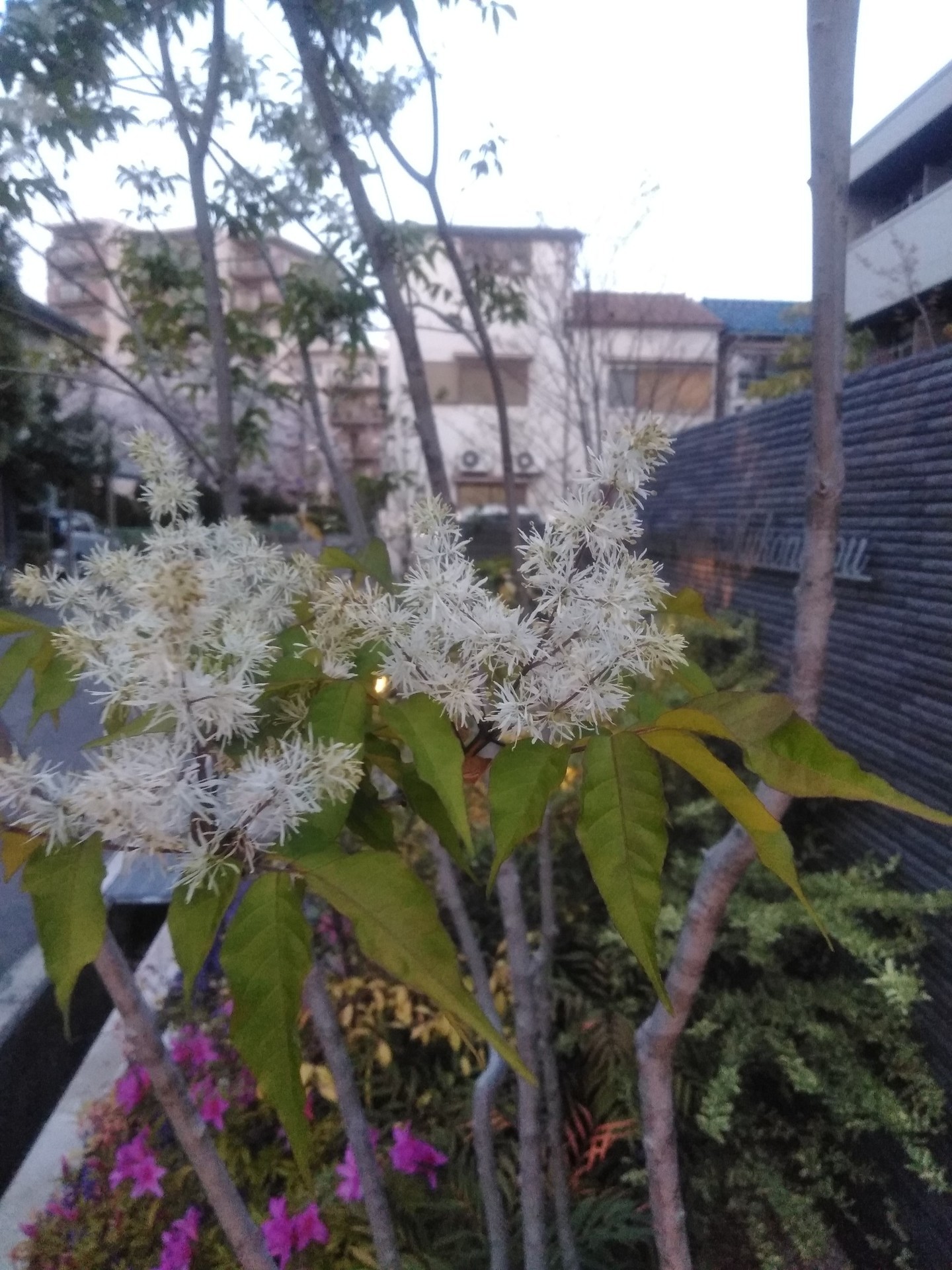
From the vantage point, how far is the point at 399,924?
439 millimetres

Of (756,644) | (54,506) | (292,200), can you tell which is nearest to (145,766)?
(54,506)

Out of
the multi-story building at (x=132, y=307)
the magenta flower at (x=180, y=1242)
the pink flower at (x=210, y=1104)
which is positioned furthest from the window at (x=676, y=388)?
the magenta flower at (x=180, y=1242)

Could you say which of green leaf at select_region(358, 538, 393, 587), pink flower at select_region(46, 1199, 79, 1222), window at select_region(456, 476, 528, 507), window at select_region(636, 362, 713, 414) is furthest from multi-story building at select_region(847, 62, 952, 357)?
window at select_region(456, 476, 528, 507)

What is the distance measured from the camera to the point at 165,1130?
1.77 m

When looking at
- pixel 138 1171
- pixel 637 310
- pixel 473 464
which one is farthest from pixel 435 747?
pixel 473 464

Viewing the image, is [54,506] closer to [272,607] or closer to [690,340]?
[272,607]

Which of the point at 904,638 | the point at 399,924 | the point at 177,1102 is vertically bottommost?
the point at 177,1102

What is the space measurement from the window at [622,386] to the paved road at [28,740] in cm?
555

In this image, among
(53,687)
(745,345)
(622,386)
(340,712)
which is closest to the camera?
(340,712)

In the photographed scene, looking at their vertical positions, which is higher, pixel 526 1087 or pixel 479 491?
pixel 479 491

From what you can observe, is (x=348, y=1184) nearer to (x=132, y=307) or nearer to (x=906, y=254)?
(x=132, y=307)

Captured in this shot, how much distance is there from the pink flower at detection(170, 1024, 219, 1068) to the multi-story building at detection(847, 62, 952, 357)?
2457mm

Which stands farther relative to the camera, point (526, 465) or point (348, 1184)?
point (526, 465)

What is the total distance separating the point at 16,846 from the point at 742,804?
1.62ft
